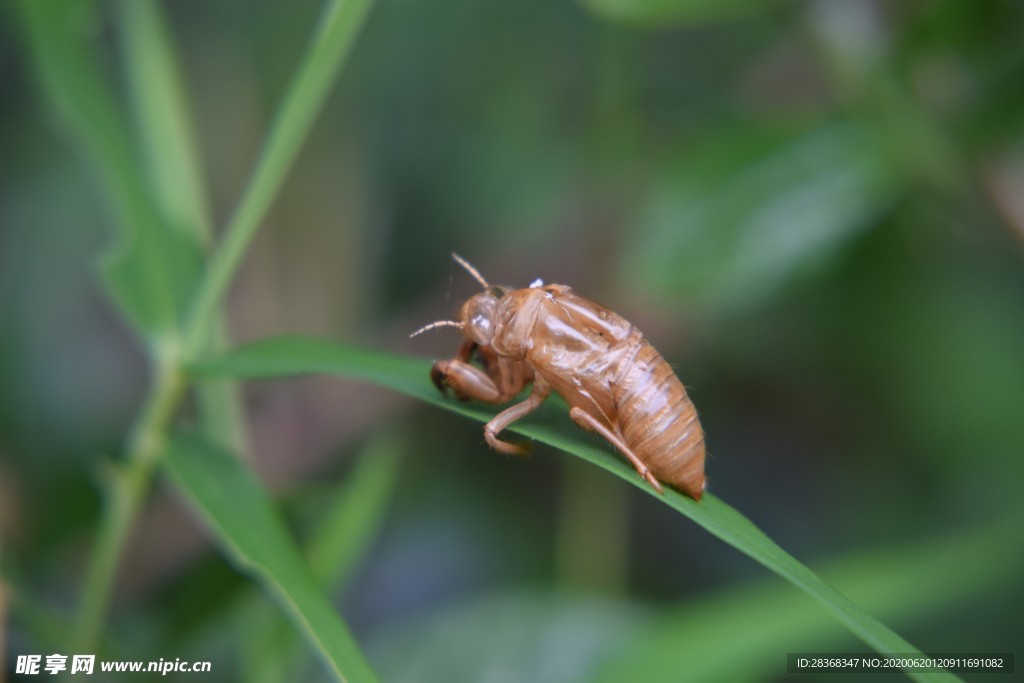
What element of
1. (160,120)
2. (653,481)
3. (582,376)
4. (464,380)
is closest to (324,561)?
(464,380)

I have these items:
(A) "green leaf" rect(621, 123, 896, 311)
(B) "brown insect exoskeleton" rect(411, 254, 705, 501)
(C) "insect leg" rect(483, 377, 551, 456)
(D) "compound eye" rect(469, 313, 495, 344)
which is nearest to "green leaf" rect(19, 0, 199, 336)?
(B) "brown insect exoskeleton" rect(411, 254, 705, 501)

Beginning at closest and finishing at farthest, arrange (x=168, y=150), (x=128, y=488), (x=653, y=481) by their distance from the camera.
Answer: (x=653, y=481)
(x=128, y=488)
(x=168, y=150)

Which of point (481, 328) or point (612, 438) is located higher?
point (481, 328)

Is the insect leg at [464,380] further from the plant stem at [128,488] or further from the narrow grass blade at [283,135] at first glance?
the plant stem at [128,488]

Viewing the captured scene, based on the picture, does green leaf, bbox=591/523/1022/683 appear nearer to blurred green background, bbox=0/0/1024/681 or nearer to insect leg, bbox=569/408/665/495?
blurred green background, bbox=0/0/1024/681

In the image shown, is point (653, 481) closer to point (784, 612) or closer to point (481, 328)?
point (481, 328)
